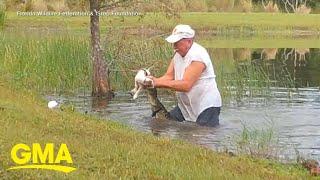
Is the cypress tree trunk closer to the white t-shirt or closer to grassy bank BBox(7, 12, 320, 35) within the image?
the white t-shirt

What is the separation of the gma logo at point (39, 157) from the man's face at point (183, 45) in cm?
350

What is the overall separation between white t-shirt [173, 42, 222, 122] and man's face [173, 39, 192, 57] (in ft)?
0.19

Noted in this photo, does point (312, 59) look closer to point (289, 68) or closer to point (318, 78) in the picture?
point (289, 68)

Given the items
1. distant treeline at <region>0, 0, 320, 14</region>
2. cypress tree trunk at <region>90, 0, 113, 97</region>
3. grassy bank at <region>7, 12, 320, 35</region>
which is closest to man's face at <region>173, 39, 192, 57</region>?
cypress tree trunk at <region>90, 0, 113, 97</region>

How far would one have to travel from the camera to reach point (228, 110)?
1423 cm

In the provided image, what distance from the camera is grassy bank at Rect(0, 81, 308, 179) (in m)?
6.80

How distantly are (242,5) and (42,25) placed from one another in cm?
2114

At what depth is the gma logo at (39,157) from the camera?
6648mm

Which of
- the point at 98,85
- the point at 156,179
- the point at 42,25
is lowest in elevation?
the point at 156,179

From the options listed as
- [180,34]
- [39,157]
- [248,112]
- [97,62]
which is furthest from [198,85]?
[97,62]

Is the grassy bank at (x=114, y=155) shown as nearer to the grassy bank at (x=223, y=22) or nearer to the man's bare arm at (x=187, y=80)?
the man's bare arm at (x=187, y=80)

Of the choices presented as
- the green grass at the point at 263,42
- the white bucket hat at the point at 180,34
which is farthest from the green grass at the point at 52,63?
the green grass at the point at 263,42

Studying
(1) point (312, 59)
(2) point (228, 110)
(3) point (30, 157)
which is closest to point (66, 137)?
(3) point (30, 157)

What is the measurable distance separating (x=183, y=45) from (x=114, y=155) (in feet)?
11.7
